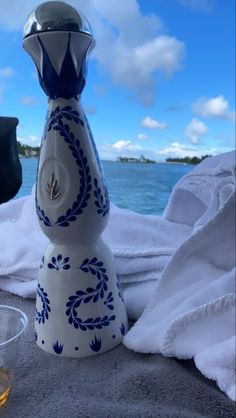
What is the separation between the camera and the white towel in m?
0.27

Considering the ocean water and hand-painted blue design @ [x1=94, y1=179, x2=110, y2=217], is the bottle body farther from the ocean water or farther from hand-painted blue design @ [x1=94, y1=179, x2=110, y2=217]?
the ocean water

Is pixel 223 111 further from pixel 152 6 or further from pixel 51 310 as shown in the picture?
pixel 51 310

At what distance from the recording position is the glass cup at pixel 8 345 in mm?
267

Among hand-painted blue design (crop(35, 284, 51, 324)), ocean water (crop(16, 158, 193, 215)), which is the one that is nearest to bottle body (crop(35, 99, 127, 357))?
hand-painted blue design (crop(35, 284, 51, 324))

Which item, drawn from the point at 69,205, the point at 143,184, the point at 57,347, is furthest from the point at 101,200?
the point at 143,184

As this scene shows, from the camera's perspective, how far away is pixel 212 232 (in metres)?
0.32

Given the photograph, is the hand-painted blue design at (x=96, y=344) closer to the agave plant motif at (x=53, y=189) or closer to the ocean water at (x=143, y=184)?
the agave plant motif at (x=53, y=189)

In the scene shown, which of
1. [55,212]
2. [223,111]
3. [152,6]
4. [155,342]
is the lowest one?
[155,342]

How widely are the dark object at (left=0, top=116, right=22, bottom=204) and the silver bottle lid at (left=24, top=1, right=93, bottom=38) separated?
3.5 inches

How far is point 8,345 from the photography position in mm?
272

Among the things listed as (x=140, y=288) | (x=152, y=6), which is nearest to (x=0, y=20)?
(x=152, y=6)

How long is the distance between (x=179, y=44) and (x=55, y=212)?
3.67 ft

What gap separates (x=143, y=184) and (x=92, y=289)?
87 centimetres

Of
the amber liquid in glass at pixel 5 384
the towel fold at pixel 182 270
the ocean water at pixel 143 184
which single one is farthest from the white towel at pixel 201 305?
the ocean water at pixel 143 184
